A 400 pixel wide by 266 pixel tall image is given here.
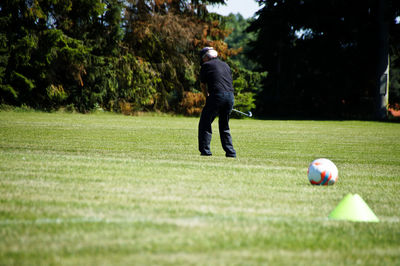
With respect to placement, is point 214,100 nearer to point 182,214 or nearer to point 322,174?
point 322,174

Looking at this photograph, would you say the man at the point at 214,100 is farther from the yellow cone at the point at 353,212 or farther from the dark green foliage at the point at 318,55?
the dark green foliage at the point at 318,55

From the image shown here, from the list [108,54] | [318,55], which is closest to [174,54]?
[108,54]

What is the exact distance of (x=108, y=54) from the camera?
3569cm

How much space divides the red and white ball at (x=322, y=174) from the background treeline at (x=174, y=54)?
2669 centimetres

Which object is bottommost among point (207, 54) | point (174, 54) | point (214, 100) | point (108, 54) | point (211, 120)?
point (211, 120)

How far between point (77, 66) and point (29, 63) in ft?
10.2

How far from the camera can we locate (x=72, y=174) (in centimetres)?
674

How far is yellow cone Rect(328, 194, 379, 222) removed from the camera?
4723 mm

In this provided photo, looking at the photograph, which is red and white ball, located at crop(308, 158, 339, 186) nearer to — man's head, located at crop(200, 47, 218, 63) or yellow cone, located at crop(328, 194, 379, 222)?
yellow cone, located at crop(328, 194, 379, 222)

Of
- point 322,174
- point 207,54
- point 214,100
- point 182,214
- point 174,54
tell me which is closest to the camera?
point 182,214

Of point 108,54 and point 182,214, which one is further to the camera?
point 108,54

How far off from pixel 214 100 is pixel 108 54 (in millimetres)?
26924

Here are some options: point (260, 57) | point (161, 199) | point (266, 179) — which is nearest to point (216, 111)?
point (266, 179)

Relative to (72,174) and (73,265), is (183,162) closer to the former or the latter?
(72,174)
